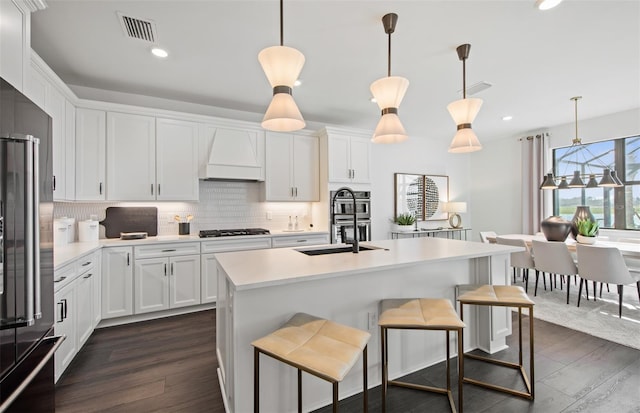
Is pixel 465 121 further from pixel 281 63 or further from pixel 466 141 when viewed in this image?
pixel 281 63

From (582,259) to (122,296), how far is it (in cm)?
538

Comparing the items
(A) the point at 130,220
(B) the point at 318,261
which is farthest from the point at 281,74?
(A) the point at 130,220

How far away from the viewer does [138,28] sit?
2.35 meters

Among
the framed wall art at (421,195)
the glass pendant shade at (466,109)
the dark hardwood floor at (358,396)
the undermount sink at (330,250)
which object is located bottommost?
the dark hardwood floor at (358,396)

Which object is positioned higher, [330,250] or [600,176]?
[600,176]

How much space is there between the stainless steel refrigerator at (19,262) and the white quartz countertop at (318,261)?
83 cm

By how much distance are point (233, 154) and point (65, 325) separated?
251 cm

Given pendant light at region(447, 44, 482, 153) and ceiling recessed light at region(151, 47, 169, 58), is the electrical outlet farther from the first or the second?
ceiling recessed light at region(151, 47, 169, 58)

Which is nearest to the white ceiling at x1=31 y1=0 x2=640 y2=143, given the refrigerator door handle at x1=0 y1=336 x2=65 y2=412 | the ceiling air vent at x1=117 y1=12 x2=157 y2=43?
the ceiling air vent at x1=117 y1=12 x2=157 y2=43

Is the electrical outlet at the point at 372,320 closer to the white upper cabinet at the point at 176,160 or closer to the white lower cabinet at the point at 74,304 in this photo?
the white lower cabinet at the point at 74,304

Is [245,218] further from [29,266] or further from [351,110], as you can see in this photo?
[29,266]

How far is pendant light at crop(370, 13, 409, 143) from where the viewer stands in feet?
6.86

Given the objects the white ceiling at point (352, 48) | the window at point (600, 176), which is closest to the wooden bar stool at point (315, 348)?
the white ceiling at point (352, 48)

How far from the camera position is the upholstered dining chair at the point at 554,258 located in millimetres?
3662
